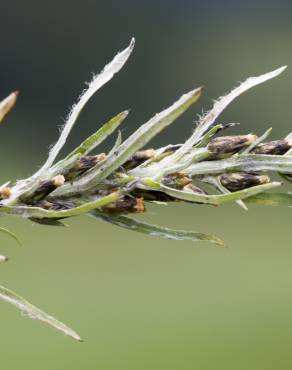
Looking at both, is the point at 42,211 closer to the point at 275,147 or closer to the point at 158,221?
the point at 275,147

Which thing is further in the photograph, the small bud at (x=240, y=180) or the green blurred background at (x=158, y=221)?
the green blurred background at (x=158, y=221)

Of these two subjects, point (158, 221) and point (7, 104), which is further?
point (158, 221)

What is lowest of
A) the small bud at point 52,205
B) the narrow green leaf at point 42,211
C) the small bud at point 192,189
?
the narrow green leaf at point 42,211

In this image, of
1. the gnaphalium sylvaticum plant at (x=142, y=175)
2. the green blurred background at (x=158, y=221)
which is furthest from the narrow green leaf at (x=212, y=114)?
the green blurred background at (x=158, y=221)

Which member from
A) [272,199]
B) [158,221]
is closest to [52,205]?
[272,199]

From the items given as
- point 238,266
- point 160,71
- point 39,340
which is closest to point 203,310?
point 238,266

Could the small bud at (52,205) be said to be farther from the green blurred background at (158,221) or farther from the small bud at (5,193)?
the green blurred background at (158,221)

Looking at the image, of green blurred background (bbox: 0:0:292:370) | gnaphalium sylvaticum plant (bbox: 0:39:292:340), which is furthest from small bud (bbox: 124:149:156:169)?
green blurred background (bbox: 0:0:292:370)
